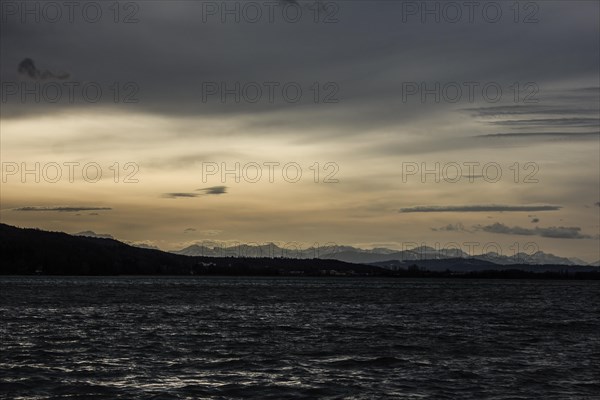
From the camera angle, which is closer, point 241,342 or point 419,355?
point 419,355

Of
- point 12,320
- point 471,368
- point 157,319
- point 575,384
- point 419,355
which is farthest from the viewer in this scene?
point 157,319

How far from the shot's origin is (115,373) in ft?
125

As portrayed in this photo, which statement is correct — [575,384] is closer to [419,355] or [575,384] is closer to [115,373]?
[419,355]

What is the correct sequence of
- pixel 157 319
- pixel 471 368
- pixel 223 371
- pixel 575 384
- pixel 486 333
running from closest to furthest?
pixel 575 384 < pixel 223 371 < pixel 471 368 < pixel 486 333 < pixel 157 319

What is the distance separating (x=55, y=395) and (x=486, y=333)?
42.0 m

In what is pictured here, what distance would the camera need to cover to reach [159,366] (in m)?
40.8

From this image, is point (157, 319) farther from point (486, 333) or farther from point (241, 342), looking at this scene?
point (486, 333)

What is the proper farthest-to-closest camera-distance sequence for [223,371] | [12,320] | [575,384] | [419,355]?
[12,320], [419,355], [223,371], [575,384]

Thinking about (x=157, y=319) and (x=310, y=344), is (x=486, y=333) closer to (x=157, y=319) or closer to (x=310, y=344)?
(x=310, y=344)

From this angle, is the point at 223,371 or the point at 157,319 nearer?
the point at 223,371

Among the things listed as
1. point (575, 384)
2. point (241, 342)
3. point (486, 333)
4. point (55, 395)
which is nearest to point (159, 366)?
point (55, 395)

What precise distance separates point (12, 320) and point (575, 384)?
176ft

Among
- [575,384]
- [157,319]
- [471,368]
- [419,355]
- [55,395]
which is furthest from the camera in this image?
[157,319]

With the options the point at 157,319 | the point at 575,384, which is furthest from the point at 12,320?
the point at 575,384
